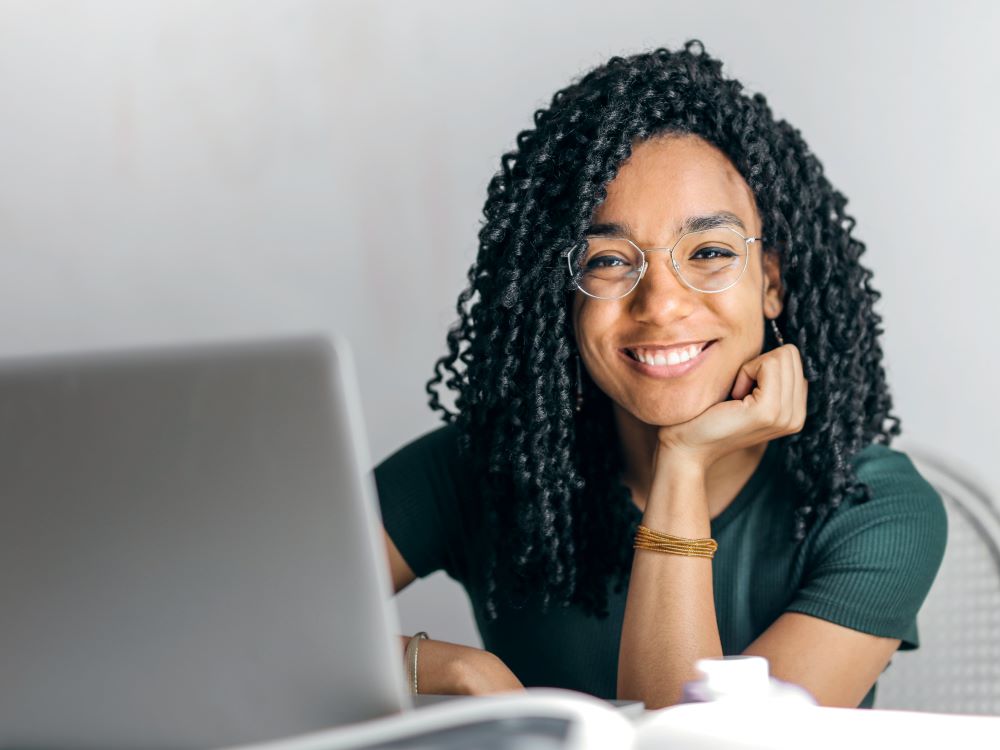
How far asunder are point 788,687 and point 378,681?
335 mm

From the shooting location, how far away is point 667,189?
59.7 inches

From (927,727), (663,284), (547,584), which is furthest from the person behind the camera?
(547,584)

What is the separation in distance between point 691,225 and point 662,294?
10 cm

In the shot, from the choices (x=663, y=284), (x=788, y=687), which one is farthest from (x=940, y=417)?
(x=788, y=687)

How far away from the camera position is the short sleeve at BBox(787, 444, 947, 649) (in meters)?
1.45

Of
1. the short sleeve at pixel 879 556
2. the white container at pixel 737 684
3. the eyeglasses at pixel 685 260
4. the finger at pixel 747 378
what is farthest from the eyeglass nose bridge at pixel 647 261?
the white container at pixel 737 684

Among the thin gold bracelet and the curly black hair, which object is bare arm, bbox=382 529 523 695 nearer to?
the thin gold bracelet

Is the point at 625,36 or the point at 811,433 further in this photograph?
the point at 625,36

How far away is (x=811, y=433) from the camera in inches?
63.6

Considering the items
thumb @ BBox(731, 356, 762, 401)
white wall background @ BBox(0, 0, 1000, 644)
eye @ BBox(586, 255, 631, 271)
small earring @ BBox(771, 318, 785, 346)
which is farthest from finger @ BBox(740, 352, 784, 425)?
white wall background @ BBox(0, 0, 1000, 644)

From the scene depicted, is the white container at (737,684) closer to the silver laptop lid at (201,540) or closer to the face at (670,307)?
the silver laptop lid at (201,540)

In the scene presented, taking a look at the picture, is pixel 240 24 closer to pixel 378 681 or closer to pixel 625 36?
pixel 625 36

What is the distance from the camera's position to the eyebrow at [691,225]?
4.94 ft

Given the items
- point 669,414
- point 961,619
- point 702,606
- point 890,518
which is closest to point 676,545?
point 702,606
